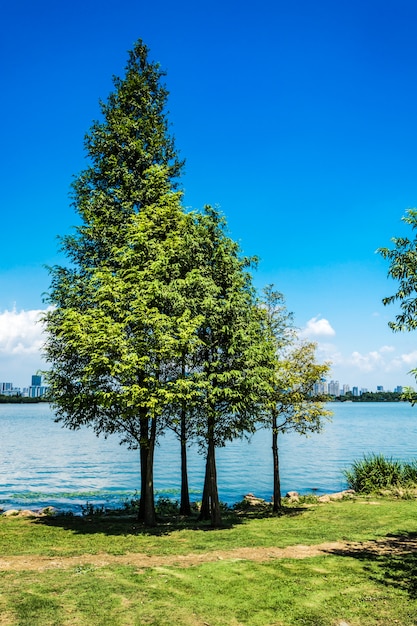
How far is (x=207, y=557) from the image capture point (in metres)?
14.9

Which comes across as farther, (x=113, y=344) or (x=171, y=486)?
(x=171, y=486)

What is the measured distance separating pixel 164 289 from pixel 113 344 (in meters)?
3.26

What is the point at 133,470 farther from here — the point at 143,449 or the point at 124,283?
the point at 124,283

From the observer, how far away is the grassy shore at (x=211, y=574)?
33.7 feet

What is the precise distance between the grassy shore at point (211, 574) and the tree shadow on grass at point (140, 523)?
173mm

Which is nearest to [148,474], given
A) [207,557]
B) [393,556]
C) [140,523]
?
[140,523]

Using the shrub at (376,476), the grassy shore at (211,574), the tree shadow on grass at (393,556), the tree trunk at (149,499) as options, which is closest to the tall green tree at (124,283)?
the tree trunk at (149,499)

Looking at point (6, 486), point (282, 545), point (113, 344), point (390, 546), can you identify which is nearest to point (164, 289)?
point (113, 344)

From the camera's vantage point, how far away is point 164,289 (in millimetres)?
20438


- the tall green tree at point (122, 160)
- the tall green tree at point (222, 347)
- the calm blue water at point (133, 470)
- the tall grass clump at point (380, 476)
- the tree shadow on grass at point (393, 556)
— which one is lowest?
the calm blue water at point (133, 470)

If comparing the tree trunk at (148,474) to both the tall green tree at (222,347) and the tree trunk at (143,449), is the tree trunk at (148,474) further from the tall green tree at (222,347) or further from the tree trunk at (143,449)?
the tall green tree at (222,347)

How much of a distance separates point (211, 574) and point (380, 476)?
24.4 metres

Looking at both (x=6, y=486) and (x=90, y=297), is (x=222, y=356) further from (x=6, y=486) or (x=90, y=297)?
(x=6, y=486)

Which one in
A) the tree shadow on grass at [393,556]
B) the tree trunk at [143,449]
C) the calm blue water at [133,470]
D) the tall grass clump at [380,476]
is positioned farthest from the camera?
the calm blue water at [133,470]
